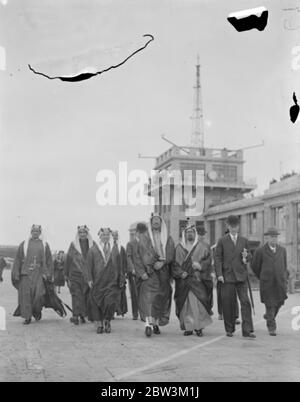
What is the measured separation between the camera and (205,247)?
10.1 metres

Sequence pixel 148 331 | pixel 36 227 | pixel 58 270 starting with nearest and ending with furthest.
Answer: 1. pixel 148 331
2. pixel 36 227
3. pixel 58 270

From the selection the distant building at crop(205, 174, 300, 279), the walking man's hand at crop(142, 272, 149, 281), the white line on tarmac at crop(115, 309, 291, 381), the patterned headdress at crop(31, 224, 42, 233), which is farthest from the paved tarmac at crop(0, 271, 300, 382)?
the distant building at crop(205, 174, 300, 279)

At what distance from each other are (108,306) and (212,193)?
35994 mm

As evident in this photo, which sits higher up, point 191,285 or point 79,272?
point 79,272

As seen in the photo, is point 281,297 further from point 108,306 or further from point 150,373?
point 150,373

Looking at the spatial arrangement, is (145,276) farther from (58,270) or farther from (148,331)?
(58,270)

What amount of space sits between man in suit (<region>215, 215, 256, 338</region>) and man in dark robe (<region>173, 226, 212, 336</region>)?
12.2 inches

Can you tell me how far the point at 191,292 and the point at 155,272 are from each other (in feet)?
1.90

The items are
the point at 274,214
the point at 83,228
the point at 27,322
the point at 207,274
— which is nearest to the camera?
the point at 207,274

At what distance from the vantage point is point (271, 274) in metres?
10.0

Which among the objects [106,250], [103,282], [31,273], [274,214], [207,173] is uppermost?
[207,173]

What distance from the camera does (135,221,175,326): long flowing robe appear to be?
31.4 feet

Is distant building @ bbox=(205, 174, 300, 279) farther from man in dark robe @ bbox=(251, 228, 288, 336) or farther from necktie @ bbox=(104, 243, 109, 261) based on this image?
necktie @ bbox=(104, 243, 109, 261)

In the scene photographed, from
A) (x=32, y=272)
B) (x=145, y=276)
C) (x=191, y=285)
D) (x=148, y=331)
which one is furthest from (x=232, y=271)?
(x=32, y=272)
